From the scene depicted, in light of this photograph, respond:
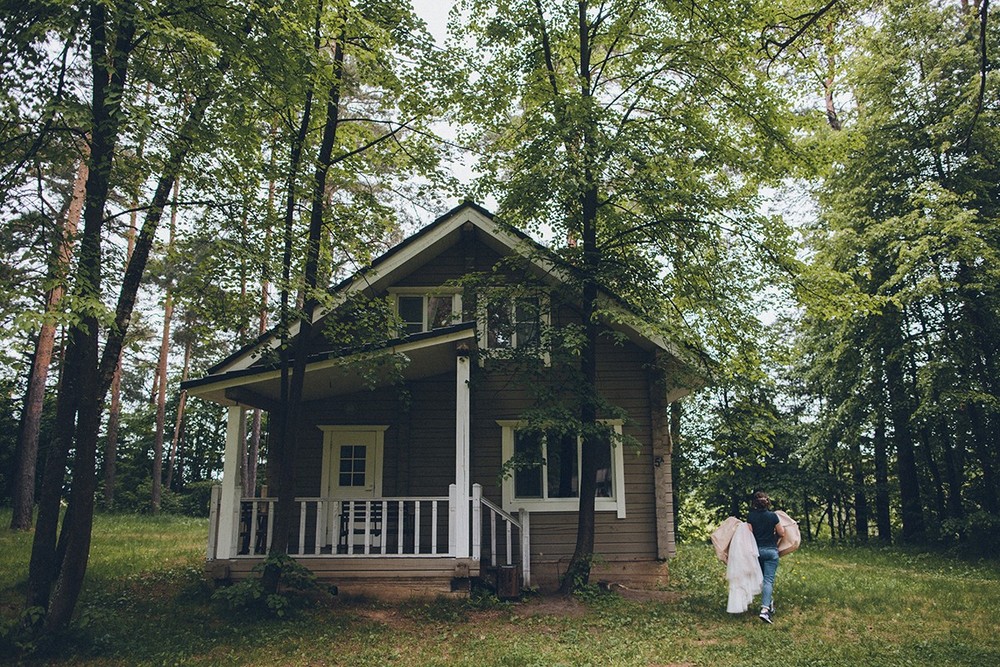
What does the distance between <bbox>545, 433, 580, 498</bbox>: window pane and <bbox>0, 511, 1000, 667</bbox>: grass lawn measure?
1.94 metres

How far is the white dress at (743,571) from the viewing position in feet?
31.0

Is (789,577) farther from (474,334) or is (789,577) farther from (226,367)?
(226,367)

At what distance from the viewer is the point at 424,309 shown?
13539 mm

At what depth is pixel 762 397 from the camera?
24016mm

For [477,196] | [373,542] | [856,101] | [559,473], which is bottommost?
[373,542]

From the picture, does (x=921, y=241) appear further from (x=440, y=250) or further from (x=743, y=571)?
(x=440, y=250)

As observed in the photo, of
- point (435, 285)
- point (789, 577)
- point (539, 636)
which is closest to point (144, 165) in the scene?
point (435, 285)

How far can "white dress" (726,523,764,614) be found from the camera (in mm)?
9461

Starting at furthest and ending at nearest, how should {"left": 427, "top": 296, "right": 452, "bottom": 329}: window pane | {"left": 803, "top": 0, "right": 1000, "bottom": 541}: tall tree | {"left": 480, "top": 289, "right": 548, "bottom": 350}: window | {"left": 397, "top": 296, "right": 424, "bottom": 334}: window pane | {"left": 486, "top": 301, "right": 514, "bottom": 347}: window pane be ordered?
{"left": 803, "top": 0, "right": 1000, "bottom": 541}: tall tree < {"left": 397, "top": 296, "right": 424, "bottom": 334}: window pane < {"left": 427, "top": 296, "right": 452, "bottom": 329}: window pane < {"left": 486, "top": 301, "right": 514, "bottom": 347}: window pane < {"left": 480, "top": 289, "right": 548, "bottom": 350}: window

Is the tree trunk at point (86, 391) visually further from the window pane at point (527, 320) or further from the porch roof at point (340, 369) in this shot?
the window pane at point (527, 320)

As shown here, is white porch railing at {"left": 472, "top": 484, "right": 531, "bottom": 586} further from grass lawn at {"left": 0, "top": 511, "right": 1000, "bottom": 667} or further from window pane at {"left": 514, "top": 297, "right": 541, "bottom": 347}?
window pane at {"left": 514, "top": 297, "right": 541, "bottom": 347}

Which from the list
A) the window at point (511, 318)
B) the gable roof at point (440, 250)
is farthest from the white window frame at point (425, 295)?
the window at point (511, 318)

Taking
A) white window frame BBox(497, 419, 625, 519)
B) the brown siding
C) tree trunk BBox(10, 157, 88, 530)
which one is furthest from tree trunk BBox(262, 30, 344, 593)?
tree trunk BBox(10, 157, 88, 530)

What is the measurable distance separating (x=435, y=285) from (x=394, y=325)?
114 inches
